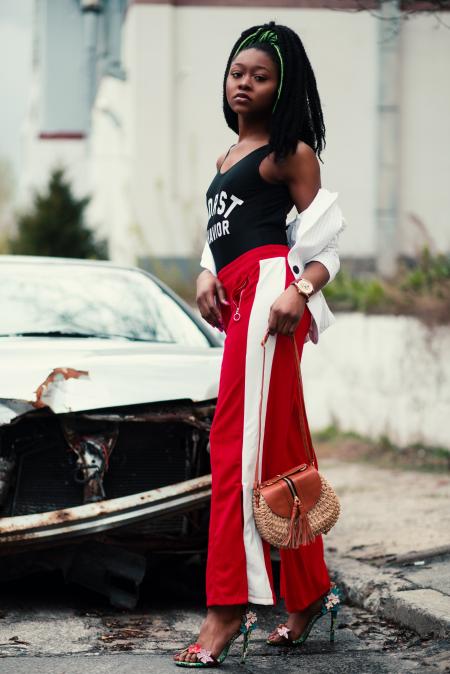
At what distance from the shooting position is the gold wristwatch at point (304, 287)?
3.90 m

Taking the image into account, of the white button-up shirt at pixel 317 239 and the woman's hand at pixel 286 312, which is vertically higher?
the white button-up shirt at pixel 317 239

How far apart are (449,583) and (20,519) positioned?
5.71 ft

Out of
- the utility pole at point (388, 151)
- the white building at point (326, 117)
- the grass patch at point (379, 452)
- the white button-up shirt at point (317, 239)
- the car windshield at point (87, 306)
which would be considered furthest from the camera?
the utility pole at point (388, 151)

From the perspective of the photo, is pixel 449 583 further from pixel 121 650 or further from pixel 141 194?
pixel 141 194

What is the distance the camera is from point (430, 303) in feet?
29.9

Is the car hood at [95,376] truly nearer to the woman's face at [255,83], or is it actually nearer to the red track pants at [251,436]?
the red track pants at [251,436]

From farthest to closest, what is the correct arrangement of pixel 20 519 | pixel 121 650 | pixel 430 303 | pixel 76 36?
pixel 76 36, pixel 430 303, pixel 20 519, pixel 121 650

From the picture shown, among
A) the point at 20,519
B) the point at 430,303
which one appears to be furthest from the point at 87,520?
the point at 430,303

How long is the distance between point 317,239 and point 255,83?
56cm

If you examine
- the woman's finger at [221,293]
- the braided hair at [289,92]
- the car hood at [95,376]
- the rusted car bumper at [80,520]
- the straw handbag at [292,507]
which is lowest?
the rusted car bumper at [80,520]

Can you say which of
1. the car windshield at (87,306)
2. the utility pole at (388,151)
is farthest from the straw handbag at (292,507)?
the utility pole at (388,151)

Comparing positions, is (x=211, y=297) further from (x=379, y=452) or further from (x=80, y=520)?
(x=379, y=452)

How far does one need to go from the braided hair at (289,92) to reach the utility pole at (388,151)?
524 inches

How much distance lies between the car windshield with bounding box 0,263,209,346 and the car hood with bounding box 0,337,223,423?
0.62m
